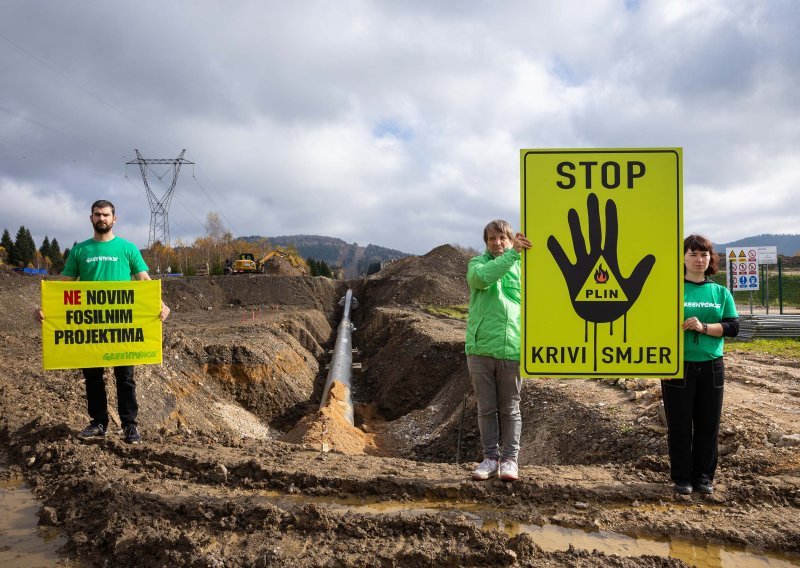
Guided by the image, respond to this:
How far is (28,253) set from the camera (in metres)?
74.7

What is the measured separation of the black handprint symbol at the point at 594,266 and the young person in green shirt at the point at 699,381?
433 mm

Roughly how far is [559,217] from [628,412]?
3.57 m

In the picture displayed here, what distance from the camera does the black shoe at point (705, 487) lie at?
379 cm

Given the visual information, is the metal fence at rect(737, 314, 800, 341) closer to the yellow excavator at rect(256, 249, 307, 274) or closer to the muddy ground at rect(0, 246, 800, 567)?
the muddy ground at rect(0, 246, 800, 567)

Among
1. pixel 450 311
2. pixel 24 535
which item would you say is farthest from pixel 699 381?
pixel 450 311

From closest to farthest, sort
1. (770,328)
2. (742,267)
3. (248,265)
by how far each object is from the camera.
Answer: (770,328) → (742,267) → (248,265)

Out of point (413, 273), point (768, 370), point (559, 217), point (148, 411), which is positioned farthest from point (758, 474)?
point (413, 273)

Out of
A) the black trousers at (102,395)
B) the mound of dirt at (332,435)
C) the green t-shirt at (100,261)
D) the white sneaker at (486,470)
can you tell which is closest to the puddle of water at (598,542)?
the white sneaker at (486,470)

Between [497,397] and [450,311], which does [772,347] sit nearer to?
[497,397]

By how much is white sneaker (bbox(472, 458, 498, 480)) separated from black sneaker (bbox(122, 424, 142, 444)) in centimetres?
312

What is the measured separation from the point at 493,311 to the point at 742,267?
730 inches

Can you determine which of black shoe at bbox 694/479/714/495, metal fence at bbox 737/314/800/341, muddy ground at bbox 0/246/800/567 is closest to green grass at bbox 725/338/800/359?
metal fence at bbox 737/314/800/341

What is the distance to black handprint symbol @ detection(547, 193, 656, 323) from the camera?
3.83 meters

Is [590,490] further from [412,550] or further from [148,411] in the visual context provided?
[148,411]
